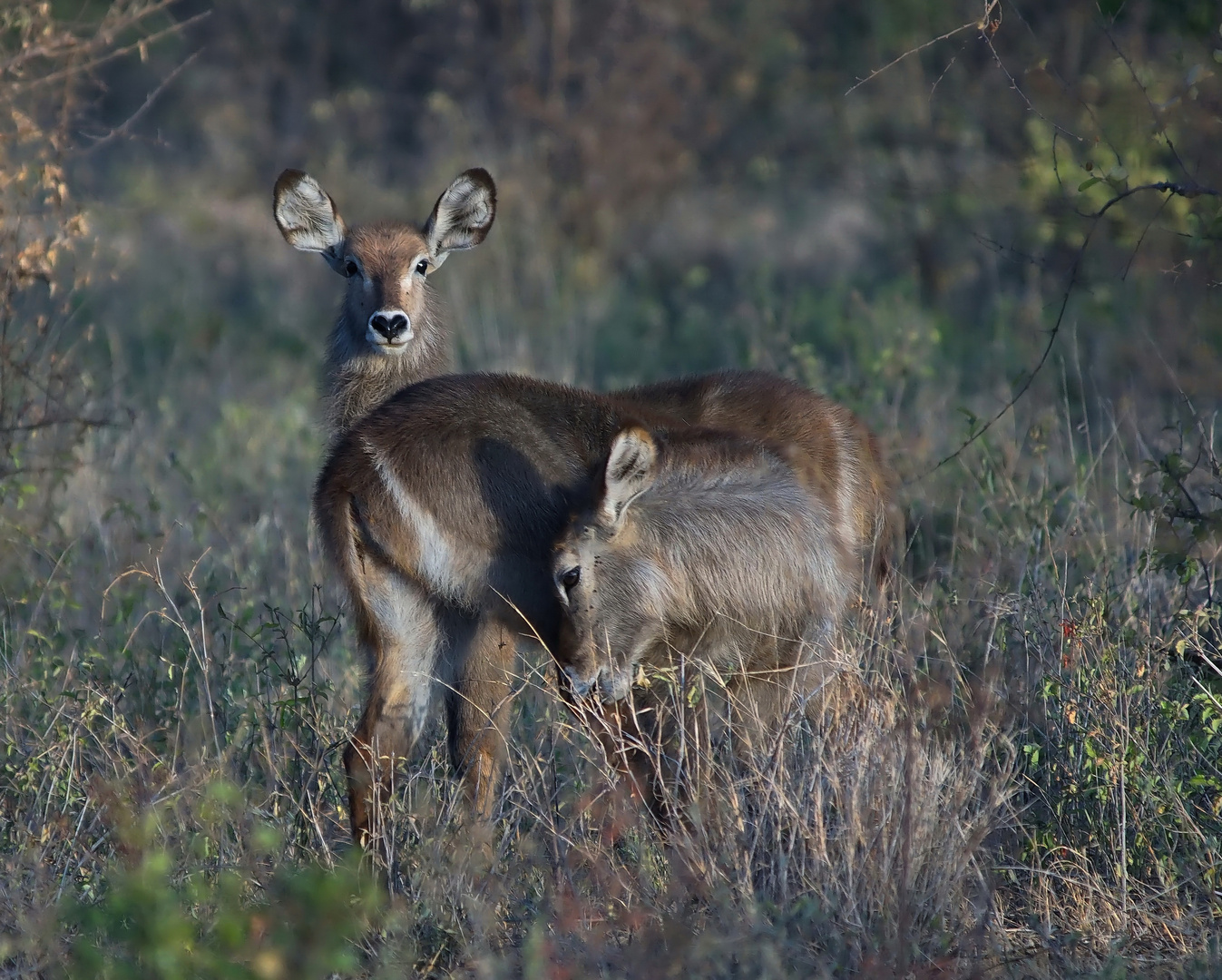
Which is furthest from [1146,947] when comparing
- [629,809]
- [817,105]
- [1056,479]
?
[817,105]

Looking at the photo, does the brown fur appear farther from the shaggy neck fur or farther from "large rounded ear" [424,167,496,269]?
"large rounded ear" [424,167,496,269]

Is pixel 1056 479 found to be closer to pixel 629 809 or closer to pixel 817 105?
pixel 629 809

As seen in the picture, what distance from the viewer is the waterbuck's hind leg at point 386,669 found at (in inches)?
158

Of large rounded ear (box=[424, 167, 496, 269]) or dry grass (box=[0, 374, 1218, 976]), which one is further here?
large rounded ear (box=[424, 167, 496, 269])

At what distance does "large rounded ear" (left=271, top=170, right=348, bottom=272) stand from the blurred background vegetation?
519mm

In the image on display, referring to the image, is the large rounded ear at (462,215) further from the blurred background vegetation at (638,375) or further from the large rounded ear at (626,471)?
the large rounded ear at (626,471)

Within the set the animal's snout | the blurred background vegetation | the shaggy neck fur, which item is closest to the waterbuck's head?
the animal's snout

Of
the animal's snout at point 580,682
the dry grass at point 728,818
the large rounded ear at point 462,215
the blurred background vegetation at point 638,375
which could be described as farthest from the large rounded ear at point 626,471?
the large rounded ear at point 462,215

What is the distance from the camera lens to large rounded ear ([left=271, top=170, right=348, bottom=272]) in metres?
5.69

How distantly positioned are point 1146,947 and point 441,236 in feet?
12.6

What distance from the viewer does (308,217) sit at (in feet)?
19.1

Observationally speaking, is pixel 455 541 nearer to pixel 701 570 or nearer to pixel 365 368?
pixel 701 570

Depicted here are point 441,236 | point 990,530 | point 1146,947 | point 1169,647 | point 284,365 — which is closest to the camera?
point 1146,947

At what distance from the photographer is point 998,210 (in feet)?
40.1
